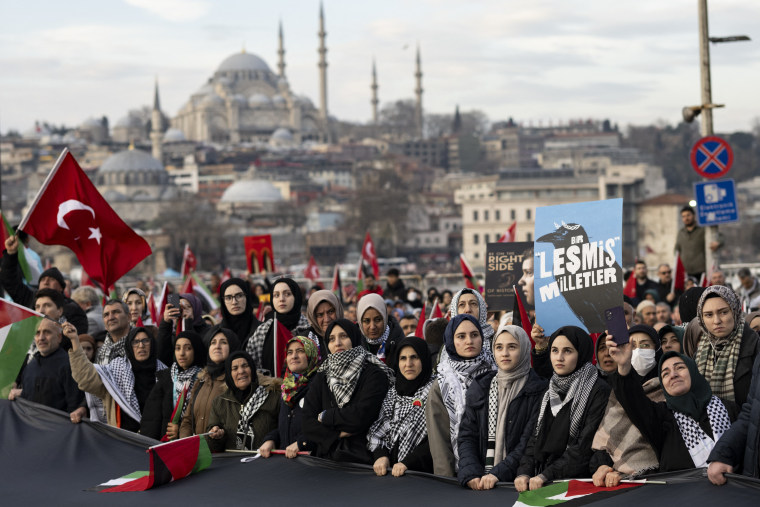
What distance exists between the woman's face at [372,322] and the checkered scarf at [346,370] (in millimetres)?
619

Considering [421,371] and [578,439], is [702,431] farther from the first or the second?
[421,371]

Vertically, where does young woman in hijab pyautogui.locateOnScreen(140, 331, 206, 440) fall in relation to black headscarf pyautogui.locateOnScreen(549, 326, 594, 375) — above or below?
below

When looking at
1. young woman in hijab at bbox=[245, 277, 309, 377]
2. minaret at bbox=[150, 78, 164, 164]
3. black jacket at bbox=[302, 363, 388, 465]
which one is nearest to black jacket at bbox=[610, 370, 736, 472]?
black jacket at bbox=[302, 363, 388, 465]

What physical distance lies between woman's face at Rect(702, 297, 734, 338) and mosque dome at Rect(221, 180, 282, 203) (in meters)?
96.1

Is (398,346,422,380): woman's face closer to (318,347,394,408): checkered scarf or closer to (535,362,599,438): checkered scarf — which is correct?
(318,347,394,408): checkered scarf

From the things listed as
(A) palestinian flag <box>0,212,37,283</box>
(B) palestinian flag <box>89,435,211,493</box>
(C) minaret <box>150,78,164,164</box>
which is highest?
(C) minaret <box>150,78,164,164</box>

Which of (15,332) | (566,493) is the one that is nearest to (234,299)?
(15,332)

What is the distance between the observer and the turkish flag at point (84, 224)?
7.01 metres

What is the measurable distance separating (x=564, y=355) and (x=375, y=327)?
4.62 feet

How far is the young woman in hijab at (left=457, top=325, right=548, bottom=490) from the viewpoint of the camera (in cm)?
464

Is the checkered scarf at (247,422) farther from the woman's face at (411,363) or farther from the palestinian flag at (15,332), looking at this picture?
the palestinian flag at (15,332)

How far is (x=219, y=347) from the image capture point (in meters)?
5.74

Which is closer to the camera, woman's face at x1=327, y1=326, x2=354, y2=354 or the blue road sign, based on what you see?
woman's face at x1=327, y1=326, x2=354, y2=354

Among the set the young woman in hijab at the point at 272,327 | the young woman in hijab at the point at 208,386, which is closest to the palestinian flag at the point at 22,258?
the young woman in hijab at the point at 272,327
